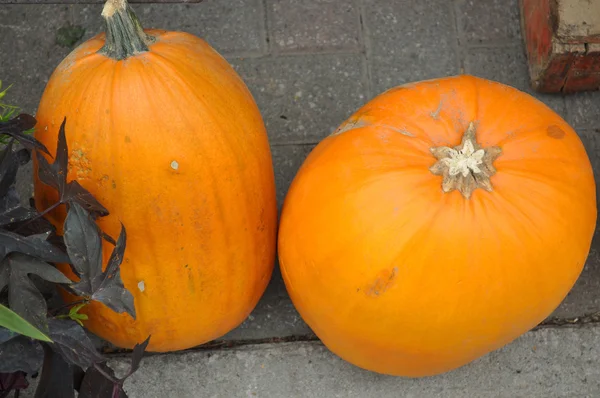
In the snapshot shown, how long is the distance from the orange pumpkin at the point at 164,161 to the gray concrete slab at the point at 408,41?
669 millimetres

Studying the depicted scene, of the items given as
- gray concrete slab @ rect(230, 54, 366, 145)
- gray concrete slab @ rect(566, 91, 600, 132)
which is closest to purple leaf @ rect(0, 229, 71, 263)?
gray concrete slab @ rect(230, 54, 366, 145)

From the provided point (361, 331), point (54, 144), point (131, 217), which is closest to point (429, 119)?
point (361, 331)

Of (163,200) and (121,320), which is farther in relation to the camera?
(121,320)

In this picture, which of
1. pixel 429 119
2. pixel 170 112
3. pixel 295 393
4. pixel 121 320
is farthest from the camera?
pixel 295 393

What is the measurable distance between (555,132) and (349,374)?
30.9 inches

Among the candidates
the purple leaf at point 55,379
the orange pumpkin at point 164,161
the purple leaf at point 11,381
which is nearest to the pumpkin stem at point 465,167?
Answer: the orange pumpkin at point 164,161

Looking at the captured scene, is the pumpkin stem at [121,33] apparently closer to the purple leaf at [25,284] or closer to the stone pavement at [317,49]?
the purple leaf at [25,284]

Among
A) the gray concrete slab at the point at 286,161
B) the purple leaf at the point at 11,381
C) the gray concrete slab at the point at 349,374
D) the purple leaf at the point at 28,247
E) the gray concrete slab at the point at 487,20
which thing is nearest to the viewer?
the purple leaf at the point at 28,247

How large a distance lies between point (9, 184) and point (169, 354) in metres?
0.68

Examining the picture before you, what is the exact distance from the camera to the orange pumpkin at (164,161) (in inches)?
51.8

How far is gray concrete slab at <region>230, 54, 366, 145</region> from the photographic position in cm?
201

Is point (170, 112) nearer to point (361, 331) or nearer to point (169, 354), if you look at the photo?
point (361, 331)

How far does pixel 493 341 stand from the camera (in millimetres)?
1503

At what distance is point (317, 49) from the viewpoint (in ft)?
6.79
